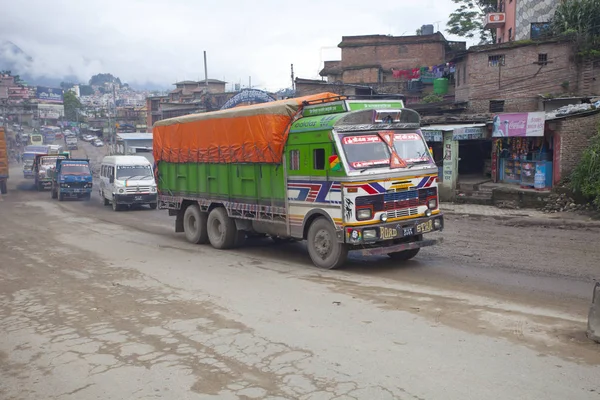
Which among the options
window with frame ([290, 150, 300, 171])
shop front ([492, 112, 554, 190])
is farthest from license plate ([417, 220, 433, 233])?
shop front ([492, 112, 554, 190])

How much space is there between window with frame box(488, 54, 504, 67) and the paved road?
742 inches

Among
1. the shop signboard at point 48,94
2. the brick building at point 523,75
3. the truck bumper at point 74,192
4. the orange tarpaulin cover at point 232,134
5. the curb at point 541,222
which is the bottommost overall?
the curb at point 541,222

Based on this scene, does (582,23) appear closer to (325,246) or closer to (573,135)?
(573,135)

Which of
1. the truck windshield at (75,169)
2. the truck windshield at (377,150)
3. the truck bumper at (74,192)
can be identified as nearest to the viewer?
the truck windshield at (377,150)

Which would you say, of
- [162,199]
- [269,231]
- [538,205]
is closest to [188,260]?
[269,231]

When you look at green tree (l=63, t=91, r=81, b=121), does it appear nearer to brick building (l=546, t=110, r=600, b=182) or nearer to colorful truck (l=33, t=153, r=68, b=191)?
colorful truck (l=33, t=153, r=68, b=191)

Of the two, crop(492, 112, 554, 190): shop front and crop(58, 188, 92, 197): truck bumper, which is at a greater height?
crop(492, 112, 554, 190): shop front

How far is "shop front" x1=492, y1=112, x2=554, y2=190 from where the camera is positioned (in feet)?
61.4

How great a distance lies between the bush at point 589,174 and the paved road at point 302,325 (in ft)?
13.9

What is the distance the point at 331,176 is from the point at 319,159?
0.48m

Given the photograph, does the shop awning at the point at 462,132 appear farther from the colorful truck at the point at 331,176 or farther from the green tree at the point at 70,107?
the green tree at the point at 70,107

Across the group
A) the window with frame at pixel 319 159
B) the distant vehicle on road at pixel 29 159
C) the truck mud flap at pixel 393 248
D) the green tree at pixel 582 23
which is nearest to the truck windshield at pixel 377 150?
the window with frame at pixel 319 159

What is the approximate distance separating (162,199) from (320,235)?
728 cm

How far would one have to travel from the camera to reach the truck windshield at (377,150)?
959 centimetres
